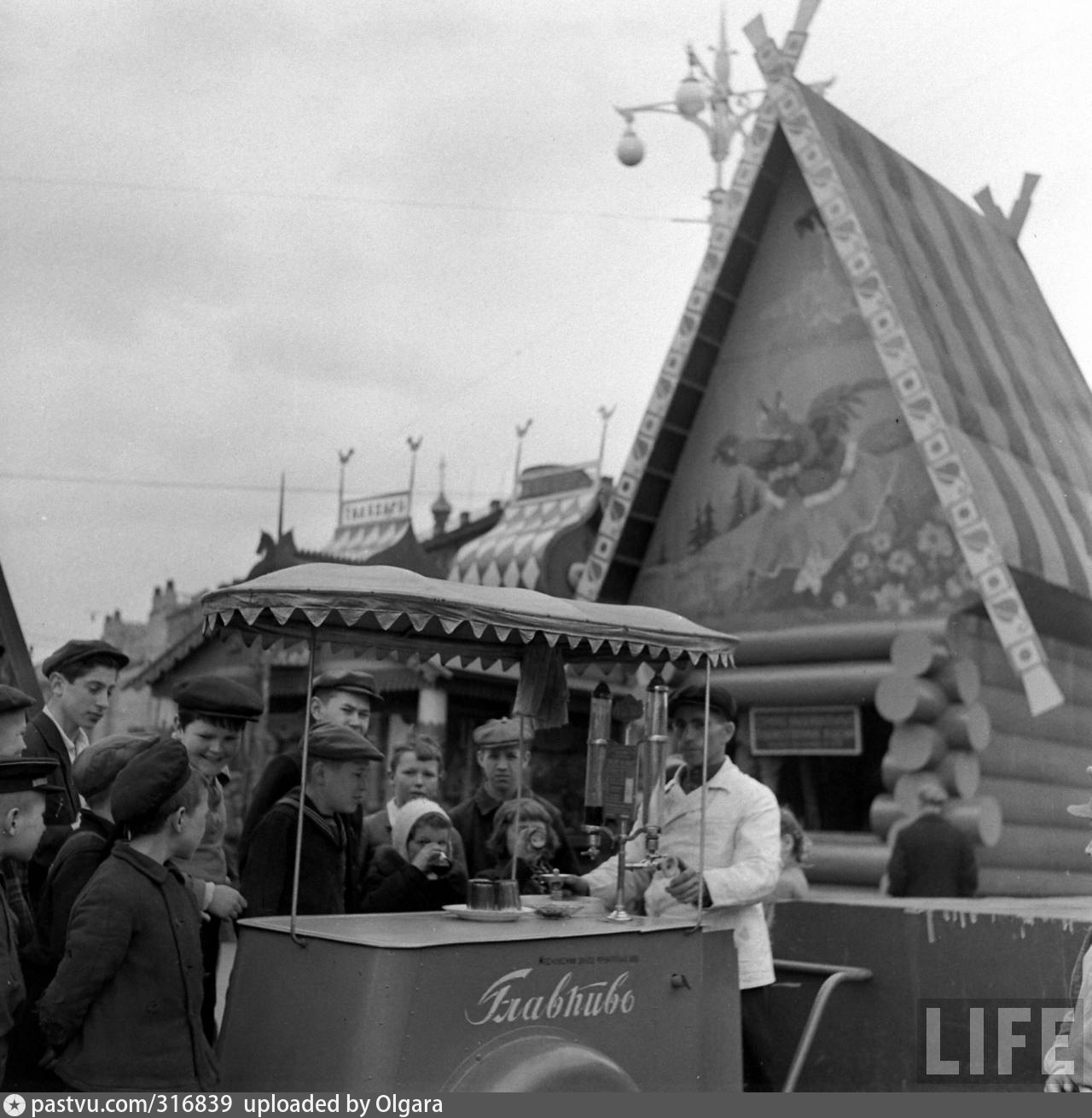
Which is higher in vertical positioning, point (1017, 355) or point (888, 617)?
point (1017, 355)

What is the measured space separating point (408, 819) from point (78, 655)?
1.49 meters

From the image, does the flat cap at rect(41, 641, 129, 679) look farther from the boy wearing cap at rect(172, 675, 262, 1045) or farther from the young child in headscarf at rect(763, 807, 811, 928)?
the young child in headscarf at rect(763, 807, 811, 928)

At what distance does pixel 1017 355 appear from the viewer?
43.7 feet

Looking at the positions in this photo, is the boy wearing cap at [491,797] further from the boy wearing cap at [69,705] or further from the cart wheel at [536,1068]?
the cart wheel at [536,1068]

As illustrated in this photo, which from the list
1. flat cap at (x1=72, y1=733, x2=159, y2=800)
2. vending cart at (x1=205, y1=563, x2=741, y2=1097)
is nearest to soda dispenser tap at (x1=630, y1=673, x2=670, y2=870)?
vending cart at (x1=205, y1=563, x2=741, y2=1097)

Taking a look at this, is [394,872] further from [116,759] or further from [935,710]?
[935,710]

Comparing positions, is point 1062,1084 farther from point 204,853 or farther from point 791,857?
point 791,857

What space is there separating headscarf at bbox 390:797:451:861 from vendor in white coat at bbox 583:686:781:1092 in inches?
26.2

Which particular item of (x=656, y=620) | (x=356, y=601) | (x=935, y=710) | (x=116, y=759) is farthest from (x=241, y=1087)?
(x=935, y=710)

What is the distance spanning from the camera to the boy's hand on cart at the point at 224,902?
4.18 meters

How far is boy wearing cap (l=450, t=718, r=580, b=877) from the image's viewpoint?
6.06m

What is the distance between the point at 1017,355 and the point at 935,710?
4.21m

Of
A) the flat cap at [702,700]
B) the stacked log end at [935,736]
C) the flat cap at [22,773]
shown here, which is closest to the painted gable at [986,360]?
the stacked log end at [935,736]

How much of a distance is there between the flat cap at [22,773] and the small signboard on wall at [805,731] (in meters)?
8.96
